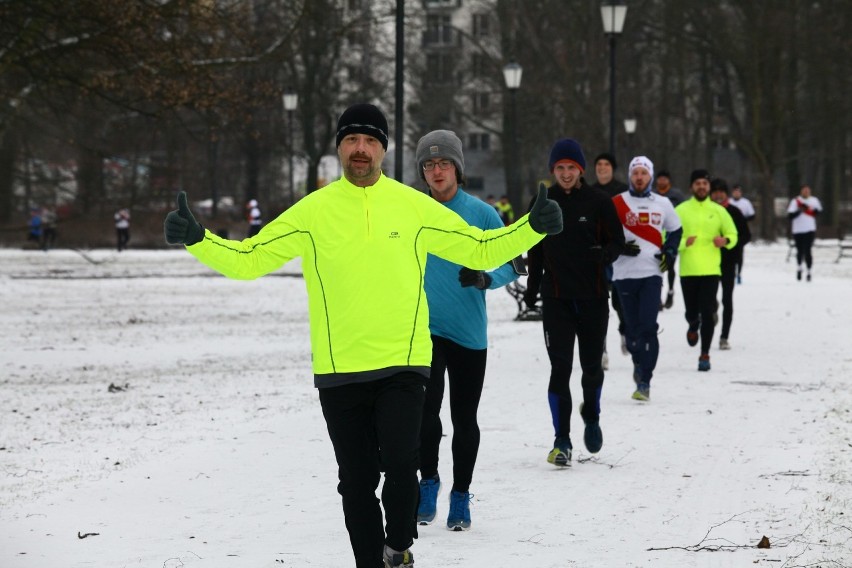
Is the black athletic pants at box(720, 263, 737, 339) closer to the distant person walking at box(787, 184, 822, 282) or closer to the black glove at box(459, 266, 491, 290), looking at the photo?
the black glove at box(459, 266, 491, 290)

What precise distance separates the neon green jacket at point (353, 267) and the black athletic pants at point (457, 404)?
138cm

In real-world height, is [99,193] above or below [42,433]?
above

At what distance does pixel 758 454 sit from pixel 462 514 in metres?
2.81

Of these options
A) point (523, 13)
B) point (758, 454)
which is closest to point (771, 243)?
point (523, 13)

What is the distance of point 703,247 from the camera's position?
14.8 meters

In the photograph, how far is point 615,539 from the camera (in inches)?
264

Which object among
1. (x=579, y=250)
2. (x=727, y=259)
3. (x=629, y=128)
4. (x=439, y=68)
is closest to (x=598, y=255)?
(x=579, y=250)

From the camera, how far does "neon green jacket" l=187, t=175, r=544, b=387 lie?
545cm

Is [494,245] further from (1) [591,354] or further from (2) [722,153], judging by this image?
(2) [722,153]

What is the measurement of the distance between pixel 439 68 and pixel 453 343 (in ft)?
202

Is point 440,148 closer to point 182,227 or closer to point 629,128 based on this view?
point 182,227

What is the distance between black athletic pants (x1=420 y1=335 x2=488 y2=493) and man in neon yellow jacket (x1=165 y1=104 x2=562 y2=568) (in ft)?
4.47

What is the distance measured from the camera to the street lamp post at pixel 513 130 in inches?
1288

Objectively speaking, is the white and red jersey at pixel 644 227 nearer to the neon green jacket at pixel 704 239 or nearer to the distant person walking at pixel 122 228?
the neon green jacket at pixel 704 239
